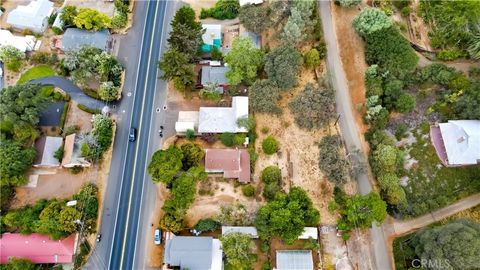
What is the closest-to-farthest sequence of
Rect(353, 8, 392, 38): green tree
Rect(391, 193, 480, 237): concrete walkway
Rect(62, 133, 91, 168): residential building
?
Rect(391, 193, 480, 237): concrete walkway < Rect(62, 133, 91, 168): residential building < Rect(353, 8, 392, 38): green tree

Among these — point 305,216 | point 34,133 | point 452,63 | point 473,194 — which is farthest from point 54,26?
point 473,194

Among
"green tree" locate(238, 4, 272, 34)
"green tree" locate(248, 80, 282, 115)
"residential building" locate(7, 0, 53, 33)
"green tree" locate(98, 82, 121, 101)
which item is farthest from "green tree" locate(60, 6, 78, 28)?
"green tree" locate(248, 80, 282, 115)

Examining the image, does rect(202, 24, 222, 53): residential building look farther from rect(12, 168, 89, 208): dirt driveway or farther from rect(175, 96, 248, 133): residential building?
rect(12, 168, 89, 208): dirt driveway

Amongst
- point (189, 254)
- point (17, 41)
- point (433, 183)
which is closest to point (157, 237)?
point (189, 254)

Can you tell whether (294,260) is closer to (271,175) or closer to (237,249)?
(237,249)

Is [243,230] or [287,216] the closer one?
[287,216]

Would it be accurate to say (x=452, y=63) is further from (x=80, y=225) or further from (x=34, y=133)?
(x=34, y=133)

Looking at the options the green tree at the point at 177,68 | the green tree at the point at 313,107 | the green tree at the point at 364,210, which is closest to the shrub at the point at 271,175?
the green tree at the point at 313,107
